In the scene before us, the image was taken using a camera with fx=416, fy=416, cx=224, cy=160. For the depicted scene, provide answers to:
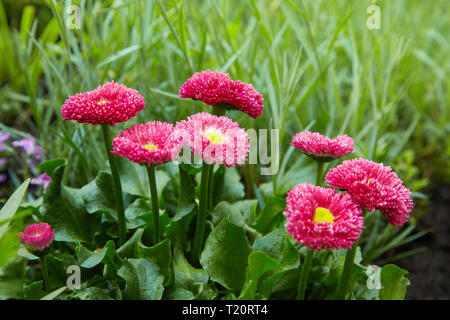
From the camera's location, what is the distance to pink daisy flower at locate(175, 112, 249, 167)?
0.57 metres

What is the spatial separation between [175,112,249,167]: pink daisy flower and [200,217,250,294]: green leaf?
171mm

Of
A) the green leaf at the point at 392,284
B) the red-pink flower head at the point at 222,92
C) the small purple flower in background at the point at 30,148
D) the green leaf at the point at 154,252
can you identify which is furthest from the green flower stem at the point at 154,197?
the small purple flower in background at the point at 30,148

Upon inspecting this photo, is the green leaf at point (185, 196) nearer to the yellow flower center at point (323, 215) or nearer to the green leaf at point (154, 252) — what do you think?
the green leaf at point (154, 252)

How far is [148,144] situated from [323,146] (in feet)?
0.92

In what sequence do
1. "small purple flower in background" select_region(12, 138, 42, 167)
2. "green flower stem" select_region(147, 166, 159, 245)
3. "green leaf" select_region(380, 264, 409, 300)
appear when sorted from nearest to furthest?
1. "green flower stem" select_region(147, 166, 159, 245)
2. "green leaf" select_region(380, 264, 409, 300)
3. "small purple flower in background" select_region(12, 138, 42, 167)

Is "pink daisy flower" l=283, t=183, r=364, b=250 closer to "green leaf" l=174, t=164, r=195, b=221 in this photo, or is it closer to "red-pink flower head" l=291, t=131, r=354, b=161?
"red-pink flower head" l=291, t=131, r=354, b=161

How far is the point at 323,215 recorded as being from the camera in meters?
0.54

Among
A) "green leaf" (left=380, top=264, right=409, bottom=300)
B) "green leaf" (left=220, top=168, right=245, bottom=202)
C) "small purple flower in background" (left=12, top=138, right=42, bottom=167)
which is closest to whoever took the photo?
"green leaf" (left=380, top=264, right=409, bottom=300)

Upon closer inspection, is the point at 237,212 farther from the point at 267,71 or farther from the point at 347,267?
the point at 267,71

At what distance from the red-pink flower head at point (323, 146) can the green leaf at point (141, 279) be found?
316mm

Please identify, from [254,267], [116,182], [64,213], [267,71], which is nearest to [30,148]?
[64,213]

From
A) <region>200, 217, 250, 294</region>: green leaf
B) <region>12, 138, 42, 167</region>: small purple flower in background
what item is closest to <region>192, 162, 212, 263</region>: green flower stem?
<region>200, 217, 250, 294</region>: green leaf

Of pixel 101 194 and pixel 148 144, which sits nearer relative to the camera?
pixel 148 144
